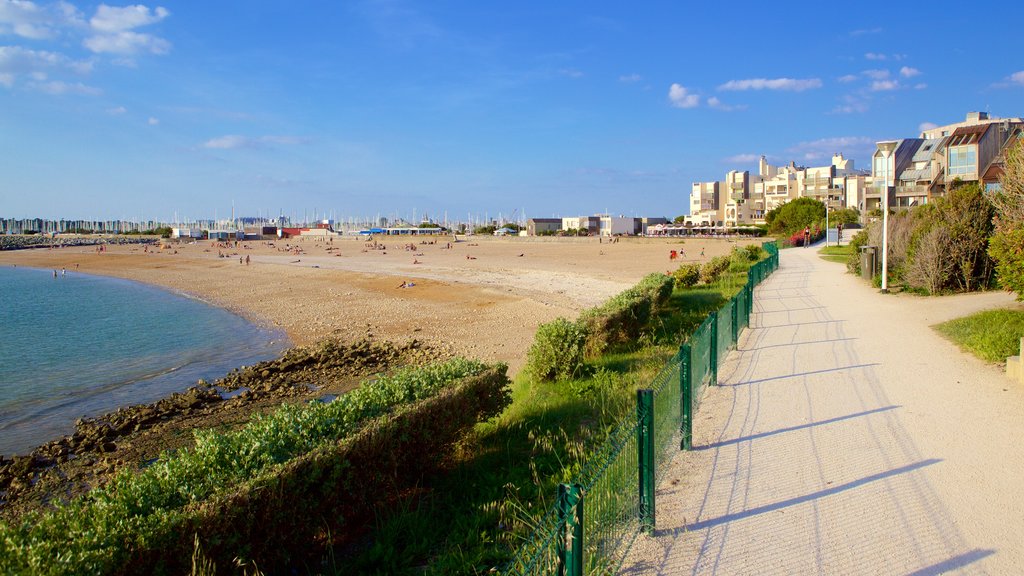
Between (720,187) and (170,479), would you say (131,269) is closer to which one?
(170,479)

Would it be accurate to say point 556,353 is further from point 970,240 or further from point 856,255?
point 856,255

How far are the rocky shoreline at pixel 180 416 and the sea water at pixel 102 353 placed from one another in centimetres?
97

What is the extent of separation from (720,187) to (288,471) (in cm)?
13597

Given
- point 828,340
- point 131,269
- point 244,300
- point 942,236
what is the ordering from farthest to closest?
1. point 131,269
2. point 244,300
3. point 942,236
4. point 828,340

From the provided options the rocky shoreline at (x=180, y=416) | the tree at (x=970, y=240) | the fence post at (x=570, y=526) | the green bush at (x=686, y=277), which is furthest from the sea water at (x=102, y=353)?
the tree at (x=970, y=240)

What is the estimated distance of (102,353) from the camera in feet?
62.2

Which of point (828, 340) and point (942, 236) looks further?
point (942, 236)

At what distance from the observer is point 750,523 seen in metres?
4.56

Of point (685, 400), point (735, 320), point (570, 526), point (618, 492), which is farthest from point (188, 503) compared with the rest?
point (735, 320)

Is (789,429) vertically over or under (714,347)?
under

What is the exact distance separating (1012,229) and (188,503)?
12.1 meters

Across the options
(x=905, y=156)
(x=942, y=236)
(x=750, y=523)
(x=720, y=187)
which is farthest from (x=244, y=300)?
(x=720, y=187)

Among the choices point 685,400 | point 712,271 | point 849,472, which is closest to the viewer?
point 849,472

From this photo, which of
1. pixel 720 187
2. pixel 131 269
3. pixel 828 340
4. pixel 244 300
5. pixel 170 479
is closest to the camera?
pixel 170 479
